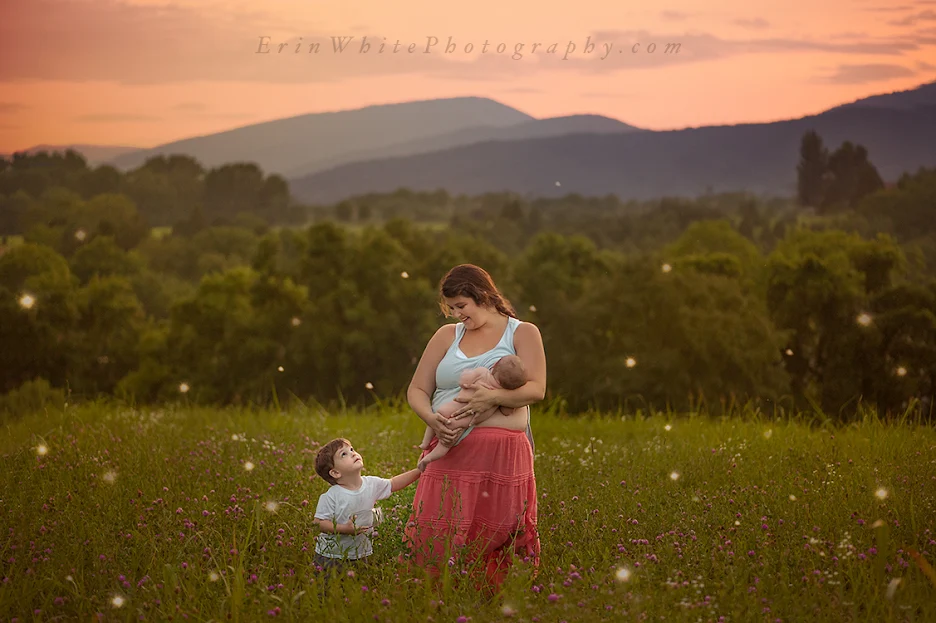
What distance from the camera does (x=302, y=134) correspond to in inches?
3342

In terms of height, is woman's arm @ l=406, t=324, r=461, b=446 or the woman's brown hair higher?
the woman's brown hair

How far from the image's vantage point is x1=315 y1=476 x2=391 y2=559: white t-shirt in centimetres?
504

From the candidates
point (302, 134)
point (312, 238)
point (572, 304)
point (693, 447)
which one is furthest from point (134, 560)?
point (302, 134)

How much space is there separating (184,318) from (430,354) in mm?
29622

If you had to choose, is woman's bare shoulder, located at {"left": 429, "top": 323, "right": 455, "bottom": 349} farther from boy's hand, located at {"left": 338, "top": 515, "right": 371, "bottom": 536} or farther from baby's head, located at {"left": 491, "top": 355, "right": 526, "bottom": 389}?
boy's hand, located at {"left": 338, "top": 515, "right": 371, "bottom": 536}

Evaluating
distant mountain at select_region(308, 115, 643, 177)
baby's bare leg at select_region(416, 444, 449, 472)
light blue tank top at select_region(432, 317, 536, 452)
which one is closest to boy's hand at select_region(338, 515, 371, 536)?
baby's bare leg at select_region(416, 444, 449, 472)

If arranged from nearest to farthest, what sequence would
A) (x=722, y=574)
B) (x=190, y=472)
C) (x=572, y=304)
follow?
(x=722, y=574)
(x=190, y=472)
(x=572, y=304)

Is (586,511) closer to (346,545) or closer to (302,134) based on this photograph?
(346,545)

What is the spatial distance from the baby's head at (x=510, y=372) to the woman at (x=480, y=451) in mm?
56

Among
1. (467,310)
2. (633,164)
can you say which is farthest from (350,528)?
(633,164)

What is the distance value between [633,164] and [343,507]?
80614mm

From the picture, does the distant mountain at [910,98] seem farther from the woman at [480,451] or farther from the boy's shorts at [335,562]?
the boy's shorts at [335,562]

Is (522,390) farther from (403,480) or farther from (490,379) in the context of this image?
(403,480)

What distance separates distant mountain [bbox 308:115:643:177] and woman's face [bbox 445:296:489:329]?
258 feet
